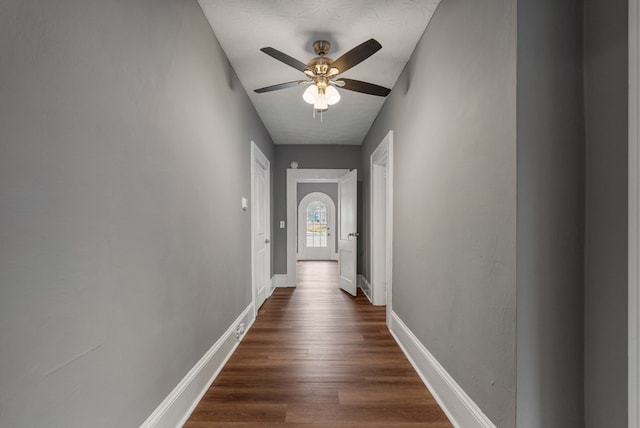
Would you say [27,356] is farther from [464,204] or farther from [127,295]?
[464,204]

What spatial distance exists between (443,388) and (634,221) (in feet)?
4.20

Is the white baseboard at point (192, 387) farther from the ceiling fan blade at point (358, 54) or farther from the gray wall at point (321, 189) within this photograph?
the gray wall at point (321, 189)

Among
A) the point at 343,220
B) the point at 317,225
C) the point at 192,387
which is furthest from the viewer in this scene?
the point at 317,225

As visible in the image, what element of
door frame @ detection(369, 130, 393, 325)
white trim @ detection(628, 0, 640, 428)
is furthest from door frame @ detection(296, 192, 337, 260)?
white trim @ detection(628, 0, 640, 428)

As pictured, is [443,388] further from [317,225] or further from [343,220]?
[317,225]

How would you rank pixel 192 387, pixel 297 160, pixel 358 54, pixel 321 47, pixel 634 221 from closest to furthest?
pixel 634 221 → pixel 192 387 → pixel 358 54 → pixel 321 47 → pixel 297 160

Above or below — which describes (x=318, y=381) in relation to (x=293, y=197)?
below

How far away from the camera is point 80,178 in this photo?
0.99 meters

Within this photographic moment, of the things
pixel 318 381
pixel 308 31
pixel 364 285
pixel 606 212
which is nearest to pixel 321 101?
pixel 308 31

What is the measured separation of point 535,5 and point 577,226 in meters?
0.84

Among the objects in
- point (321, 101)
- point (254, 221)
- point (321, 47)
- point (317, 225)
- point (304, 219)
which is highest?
point (321, 47)

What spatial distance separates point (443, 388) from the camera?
1786mm

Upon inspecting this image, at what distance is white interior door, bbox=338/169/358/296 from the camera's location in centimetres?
455

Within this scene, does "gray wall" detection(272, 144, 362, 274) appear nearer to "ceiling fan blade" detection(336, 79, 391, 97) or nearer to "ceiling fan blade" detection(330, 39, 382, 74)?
"ceiling fan blade" detection(336, 79, 391, 97)
